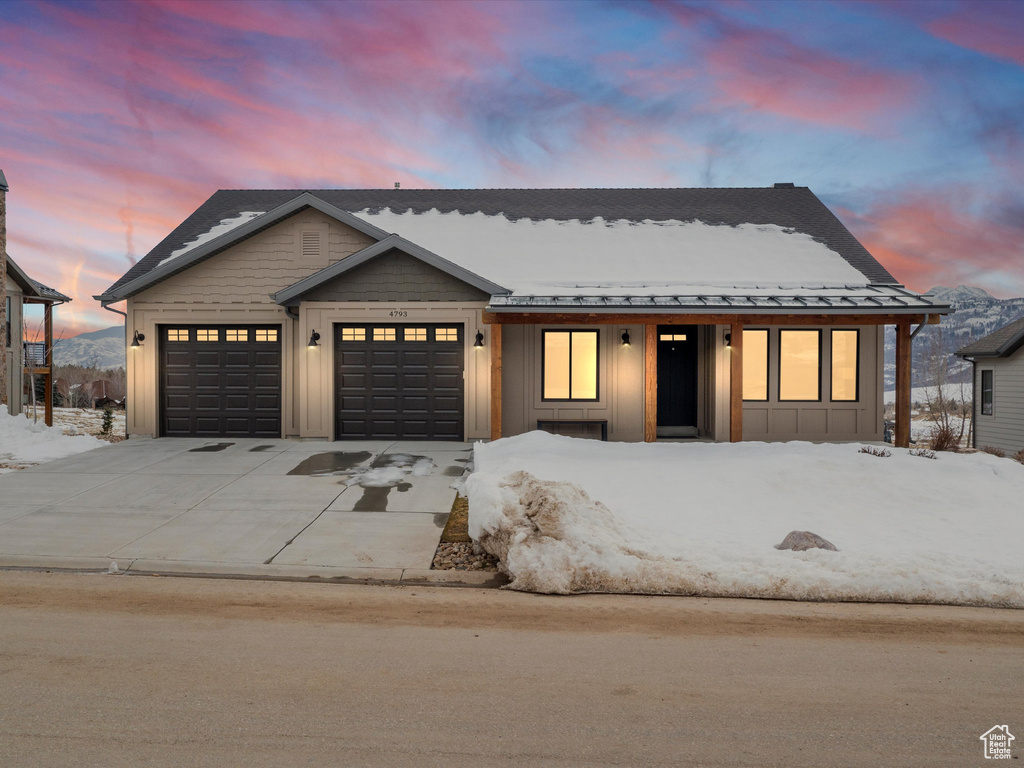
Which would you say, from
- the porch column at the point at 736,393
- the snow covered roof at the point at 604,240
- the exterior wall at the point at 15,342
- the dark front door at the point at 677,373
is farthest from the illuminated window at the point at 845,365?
the exterior wall at the point at 15,342

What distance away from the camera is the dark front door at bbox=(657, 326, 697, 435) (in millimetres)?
14234

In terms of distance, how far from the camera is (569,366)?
13.2 meters

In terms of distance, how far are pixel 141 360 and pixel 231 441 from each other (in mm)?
2903

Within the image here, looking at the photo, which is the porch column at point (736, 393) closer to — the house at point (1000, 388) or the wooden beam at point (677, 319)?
the wooden beam at point (677, 319)

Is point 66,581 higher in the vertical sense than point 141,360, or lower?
lower

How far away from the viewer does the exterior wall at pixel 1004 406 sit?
63.2ft

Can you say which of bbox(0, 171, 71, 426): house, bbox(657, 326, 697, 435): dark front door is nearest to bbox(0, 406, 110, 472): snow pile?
bbox(0, 171, 71, 426): house

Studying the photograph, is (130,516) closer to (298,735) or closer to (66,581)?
(66,581)

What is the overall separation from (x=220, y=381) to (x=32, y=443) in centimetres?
361

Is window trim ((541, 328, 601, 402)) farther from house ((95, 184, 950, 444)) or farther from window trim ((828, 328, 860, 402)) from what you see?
window trim ((828, 328, 860, 402))

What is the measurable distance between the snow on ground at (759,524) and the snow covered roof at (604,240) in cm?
423

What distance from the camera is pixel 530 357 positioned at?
1317 centimetres

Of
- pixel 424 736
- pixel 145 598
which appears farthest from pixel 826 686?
pixel 145 598

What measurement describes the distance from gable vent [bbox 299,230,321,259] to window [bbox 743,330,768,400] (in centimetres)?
969
